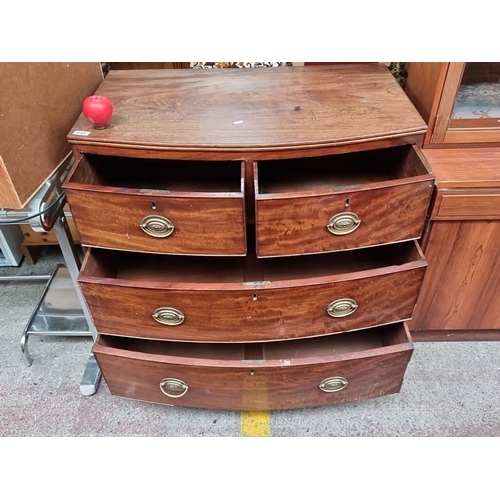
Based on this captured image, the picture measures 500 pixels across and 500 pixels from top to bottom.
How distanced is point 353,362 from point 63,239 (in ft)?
2.56

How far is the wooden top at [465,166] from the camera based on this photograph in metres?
1.09

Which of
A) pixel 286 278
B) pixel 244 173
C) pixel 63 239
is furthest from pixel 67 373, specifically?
pixel 244 173

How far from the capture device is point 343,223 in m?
0.93

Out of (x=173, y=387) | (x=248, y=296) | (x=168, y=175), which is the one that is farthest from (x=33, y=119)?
(x=173, y=387)

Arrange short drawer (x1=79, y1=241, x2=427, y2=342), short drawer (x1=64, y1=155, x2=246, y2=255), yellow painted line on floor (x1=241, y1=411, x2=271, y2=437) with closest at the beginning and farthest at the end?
1. short drawer (x1=64, y1=155, x2=246, y2=255)
2. short drawer (x1=79, y1=241, x2=427, y2=342)
3. yellow painted line on floor (x1=241, y1=411, x2=271, y2=437)

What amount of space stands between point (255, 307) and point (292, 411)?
464 millimetres

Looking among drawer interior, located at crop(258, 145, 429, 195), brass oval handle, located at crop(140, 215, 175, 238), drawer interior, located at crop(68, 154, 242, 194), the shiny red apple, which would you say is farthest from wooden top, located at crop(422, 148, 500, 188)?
the shiny red apple

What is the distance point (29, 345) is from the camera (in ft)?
4.92

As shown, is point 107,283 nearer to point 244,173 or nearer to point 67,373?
point 244,173

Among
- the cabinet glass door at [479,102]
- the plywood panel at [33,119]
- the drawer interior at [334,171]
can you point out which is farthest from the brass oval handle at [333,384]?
the plywood panel at [33,119]

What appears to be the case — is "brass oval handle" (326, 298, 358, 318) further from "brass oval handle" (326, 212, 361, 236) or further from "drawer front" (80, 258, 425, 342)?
"brass oval handle" (326, 212, 361, 236)

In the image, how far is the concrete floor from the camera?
49.4 inches

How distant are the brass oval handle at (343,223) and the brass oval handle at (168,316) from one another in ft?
1.28

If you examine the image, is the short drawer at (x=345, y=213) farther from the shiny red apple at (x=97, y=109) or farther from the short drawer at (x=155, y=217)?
the shiny red apple at (x=97, y=109)
